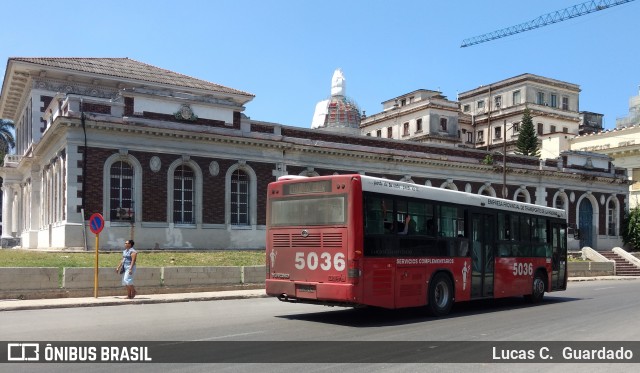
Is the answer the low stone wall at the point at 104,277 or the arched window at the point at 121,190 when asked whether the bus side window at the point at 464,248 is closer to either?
the low stone wall at the point at 104,277

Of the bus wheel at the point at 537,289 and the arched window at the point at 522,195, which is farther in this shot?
the arched window at the point at 522,195

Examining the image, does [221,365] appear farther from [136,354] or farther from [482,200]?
[482,200]

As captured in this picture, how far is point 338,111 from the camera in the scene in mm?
72375

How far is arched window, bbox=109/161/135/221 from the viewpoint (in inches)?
1256

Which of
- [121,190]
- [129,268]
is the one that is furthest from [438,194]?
[121,190]

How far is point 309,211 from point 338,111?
58400 mm

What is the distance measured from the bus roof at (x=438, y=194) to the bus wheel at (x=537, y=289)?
197cm

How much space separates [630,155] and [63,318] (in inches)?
2435

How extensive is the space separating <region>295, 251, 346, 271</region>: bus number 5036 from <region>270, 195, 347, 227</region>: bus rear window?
0.69m

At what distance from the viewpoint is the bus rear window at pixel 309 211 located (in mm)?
14070

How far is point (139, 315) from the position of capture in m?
16.0

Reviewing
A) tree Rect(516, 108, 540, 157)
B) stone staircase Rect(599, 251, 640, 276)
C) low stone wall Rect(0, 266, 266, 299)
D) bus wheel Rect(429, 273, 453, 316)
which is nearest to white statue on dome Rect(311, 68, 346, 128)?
tree Rect(516, 108, 540, 157)

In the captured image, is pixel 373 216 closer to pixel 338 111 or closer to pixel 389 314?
pixel 389 314

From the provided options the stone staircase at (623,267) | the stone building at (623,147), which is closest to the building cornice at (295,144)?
the stone staircase at (623,267)
